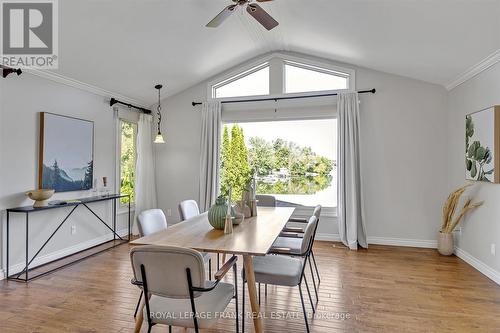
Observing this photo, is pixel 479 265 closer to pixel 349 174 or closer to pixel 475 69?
pixel 349 174

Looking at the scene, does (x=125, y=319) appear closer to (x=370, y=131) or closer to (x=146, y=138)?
(x=146, y=138)

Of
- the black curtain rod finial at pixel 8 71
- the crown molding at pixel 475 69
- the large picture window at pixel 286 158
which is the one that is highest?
the crown molding at pixel 475 69

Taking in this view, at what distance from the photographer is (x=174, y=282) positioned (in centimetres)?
156

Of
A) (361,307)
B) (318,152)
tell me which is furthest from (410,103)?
(361,307)

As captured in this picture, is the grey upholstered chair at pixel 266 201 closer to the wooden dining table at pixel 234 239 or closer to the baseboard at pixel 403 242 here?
the wooden dining table at pixel 234 239

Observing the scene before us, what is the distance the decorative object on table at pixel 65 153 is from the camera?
359 cm

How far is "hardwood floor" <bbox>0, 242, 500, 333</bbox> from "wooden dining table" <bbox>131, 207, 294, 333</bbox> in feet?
1.60

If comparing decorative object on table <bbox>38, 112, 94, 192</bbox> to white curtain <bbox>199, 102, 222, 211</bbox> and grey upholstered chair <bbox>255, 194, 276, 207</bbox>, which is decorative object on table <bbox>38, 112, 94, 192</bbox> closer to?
white curtain <bbox>199, 102, 222, 211</bbox>

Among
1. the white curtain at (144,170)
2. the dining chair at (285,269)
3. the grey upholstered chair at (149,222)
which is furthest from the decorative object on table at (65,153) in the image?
the dining chair at (285,269)

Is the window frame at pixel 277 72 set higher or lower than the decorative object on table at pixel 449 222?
higher

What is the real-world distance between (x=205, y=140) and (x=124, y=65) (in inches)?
70.0

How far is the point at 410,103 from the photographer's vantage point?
14.6ft

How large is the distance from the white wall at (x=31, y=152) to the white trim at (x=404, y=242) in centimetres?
447

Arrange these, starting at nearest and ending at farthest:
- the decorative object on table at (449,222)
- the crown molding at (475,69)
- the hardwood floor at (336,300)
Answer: the hardwood floor at (336,300) < the crown molding at (475,69) < the decorative object on table at (449,222)
